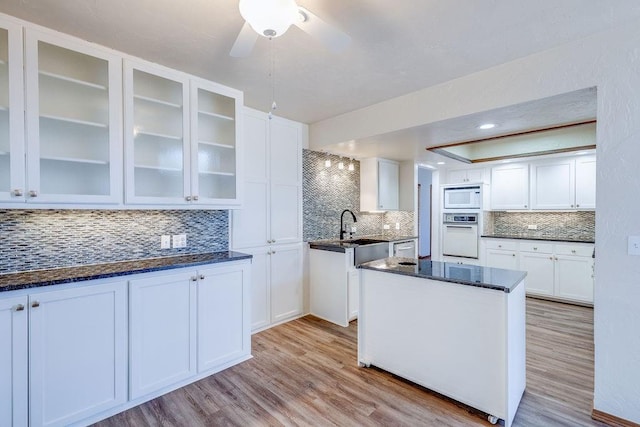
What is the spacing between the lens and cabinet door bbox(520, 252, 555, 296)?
4.38 meters

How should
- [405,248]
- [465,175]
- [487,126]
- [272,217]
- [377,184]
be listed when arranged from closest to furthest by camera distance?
[487,126] < [272,217] < [405,248] < [377,184] < [465,175]

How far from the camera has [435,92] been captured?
8.85 ft

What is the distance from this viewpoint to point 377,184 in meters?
4.52

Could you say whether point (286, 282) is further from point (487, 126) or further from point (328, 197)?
point (487, 126)

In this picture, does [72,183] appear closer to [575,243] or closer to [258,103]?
[258,103]

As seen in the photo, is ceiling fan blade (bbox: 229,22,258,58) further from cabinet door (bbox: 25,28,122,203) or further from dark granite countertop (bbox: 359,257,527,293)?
dark granite countertop (bbox: 359,257,527,293)

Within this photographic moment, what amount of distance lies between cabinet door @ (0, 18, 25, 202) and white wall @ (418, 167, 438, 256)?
22.1 ft

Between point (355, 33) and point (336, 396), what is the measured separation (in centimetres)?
252

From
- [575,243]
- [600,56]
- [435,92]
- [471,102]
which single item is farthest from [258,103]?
[575,243]

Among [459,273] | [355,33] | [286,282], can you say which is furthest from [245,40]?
[286,282]

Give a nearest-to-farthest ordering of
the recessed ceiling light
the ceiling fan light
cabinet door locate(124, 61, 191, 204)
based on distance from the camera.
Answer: the ceiling fan light < cabinet door locate(124, 61, 191, 204) < the recessed ceiling light

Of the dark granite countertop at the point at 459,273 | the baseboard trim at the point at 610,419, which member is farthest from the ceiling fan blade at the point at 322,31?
the baseboard trim at the point at 610,419

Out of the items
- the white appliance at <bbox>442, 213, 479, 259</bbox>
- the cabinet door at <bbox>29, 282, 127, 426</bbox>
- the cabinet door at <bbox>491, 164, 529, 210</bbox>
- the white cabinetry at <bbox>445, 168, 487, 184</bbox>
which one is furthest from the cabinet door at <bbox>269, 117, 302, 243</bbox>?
the cabinet door at <bbox>491, 164, 529, 210</bbox>

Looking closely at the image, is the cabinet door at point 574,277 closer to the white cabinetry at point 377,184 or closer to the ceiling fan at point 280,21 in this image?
the white cabinetry at point 377,184
